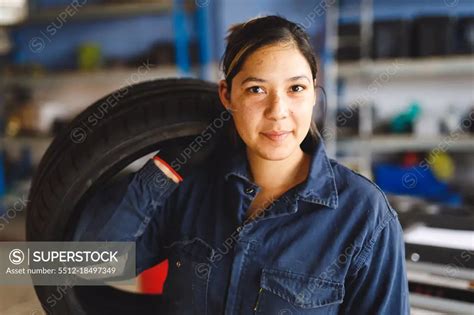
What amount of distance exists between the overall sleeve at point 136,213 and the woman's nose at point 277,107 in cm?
28

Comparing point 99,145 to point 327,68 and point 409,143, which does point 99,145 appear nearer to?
point 327,68

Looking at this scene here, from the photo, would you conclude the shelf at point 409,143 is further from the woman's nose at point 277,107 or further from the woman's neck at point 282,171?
the woman's nose at point 277,107

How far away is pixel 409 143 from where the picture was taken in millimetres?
3557

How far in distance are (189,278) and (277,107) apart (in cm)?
40

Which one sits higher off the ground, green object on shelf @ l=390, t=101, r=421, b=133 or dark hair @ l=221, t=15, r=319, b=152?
dark hair @ l=221, t=15, r=319, b=152

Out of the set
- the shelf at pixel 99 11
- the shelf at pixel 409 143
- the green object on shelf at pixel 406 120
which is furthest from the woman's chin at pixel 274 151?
the shelf at pixel 99 11

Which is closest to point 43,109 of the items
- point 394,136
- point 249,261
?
point 394,136

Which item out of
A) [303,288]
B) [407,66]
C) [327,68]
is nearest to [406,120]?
[407,66]

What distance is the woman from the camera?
910 mm

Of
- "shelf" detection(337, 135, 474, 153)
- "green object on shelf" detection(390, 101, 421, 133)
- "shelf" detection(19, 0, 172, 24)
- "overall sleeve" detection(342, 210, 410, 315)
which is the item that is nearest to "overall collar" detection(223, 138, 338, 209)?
"overall sleeve" detection(342, 210, 410, 315)

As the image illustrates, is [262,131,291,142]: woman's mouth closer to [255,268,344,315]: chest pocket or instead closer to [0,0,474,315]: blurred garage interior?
[255,268,344,315]: chest pocket

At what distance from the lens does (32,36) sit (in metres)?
4.85

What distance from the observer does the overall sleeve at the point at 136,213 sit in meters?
1.04

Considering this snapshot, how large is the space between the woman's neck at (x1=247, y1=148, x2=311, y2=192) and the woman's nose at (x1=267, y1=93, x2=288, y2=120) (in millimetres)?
135
